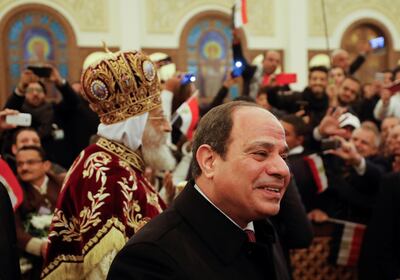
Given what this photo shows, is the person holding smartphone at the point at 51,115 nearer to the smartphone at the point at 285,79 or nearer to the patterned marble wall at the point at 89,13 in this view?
the smartphone at the point at 285,79

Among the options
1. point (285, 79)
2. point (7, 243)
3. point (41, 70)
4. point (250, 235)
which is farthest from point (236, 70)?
point (250, 235)

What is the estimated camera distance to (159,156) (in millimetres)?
2832

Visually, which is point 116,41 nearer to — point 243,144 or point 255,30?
point 255,30

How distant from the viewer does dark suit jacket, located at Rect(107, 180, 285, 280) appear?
1480mm

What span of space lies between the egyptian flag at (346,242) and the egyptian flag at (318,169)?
0.30 meters

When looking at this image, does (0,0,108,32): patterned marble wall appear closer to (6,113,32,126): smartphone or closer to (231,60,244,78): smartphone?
(231,60,244,78): smartphone

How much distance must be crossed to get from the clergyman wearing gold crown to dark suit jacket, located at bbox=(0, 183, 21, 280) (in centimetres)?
24

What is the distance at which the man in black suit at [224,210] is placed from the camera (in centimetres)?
150

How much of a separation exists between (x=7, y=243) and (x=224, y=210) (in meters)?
0.96

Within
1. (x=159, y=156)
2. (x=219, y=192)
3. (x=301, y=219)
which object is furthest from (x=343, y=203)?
(x=219, y=192)

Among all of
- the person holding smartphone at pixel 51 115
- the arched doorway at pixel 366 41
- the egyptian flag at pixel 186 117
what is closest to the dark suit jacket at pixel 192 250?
the egyptian flag at pixel 186 117

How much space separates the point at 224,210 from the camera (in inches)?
63.6

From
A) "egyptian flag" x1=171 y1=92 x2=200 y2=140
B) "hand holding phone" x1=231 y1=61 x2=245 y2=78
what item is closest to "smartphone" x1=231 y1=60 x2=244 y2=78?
"hand holding phone" x1=231 y1=61 x2=245 y2=78

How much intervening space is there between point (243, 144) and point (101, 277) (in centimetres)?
99
